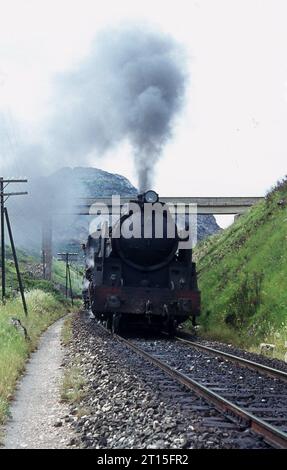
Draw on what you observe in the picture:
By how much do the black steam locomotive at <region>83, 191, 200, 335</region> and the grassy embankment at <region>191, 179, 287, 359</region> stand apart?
2.00 meters

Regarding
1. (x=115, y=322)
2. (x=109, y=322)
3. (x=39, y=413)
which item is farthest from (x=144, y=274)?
(x=39, y=413)

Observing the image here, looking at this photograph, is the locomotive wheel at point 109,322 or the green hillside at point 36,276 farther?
the green hillside at point 36,276

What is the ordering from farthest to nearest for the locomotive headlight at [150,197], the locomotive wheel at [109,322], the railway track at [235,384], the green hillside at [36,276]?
1. the green hillside at [36,276]
2. the locomotive wheel at [109,322]
3. the locomotive headlight at [150,197]
4. the railway track at [235,384]

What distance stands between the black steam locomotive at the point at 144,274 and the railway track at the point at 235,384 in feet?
6.97

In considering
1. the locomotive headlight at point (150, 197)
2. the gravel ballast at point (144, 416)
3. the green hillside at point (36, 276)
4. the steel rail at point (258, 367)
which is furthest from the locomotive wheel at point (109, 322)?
the green hillside at point (36, 276)

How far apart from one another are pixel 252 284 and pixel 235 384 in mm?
10770

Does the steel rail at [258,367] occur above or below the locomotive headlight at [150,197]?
below

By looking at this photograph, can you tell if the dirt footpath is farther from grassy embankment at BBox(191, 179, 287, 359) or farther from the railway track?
grassy embankment at BBox(191, 179, 287, 359)

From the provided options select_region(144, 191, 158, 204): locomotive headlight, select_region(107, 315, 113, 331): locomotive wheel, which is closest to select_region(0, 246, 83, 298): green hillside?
select_region(107, 315, 113, 331): locomotive wheel

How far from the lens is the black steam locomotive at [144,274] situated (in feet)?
56.7

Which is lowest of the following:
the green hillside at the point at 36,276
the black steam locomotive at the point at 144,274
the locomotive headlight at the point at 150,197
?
the green hillside at the point at 36,276

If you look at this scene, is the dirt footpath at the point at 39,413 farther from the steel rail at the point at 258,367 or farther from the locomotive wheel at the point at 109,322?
the locomotive wheel at the point at 109,322

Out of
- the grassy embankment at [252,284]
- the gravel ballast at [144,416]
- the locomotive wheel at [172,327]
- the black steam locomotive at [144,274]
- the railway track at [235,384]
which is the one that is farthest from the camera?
the locomotive wheel at [172,327]
